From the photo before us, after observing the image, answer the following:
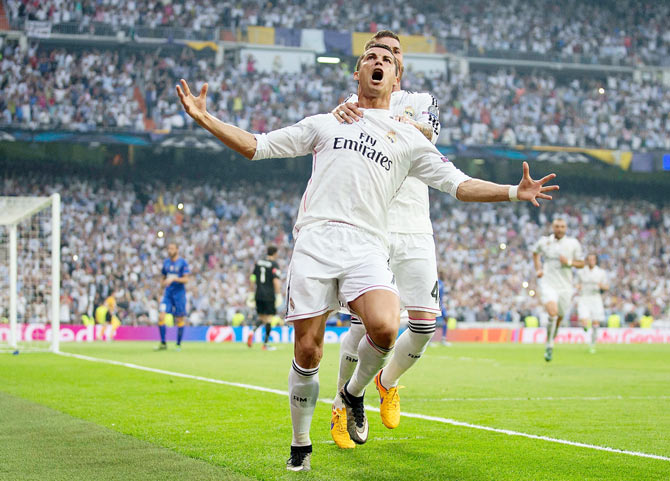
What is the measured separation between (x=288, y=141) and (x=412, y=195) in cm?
198

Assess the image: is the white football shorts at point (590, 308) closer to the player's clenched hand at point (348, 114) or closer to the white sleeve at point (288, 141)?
the player's clenched hand at point (348, 114)

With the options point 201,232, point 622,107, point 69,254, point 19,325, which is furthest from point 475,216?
point 19,325

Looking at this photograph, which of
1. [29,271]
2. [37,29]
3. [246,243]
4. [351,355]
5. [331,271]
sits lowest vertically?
[246,243]

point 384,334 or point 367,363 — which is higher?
point 384,334

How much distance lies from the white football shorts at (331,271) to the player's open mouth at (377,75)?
3.00 ft

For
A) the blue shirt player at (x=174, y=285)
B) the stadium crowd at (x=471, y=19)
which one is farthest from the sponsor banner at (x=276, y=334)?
the stadium crowd at (x=471, y=19)

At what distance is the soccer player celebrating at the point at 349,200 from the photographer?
4.84m

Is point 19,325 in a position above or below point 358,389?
below

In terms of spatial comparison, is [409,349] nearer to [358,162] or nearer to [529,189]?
[358,162]

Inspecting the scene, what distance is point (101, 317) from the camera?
87.0 ft

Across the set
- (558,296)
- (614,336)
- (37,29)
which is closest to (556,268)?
(558,296)

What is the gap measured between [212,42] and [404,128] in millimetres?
30987

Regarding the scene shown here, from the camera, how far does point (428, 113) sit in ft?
21.6

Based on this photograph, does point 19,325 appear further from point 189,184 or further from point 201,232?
point 189,184
